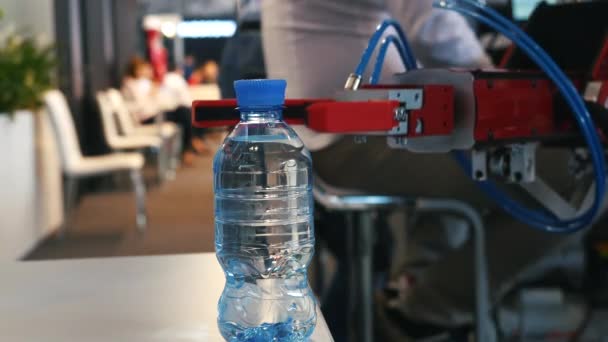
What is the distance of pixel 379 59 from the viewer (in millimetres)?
1047

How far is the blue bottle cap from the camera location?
0.68m

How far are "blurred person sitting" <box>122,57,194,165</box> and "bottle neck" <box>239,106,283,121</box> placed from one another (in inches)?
248

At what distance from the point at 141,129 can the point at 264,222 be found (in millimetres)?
6372

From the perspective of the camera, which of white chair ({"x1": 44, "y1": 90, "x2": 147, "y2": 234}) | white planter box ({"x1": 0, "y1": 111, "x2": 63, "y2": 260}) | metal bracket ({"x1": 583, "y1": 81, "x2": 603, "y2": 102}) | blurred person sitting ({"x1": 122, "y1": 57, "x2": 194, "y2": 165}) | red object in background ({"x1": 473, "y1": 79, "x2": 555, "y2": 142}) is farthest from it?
blurred person sitting ({"x1": 122, "y1": 57, "x2": 194, "y2": 165})

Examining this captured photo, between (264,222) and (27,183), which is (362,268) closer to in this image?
(264,222)

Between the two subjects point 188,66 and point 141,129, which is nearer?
point 141,129

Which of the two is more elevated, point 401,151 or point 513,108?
point 513,108

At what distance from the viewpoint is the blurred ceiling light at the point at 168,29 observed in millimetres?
11717

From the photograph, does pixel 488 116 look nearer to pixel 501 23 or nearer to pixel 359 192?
pixel 501 23

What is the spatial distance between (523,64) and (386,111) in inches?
21.2

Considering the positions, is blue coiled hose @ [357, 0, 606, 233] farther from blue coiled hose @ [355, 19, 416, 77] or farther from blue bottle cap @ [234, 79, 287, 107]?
blue bottle cap @ [234, 79, 287, 107]

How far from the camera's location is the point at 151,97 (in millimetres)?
7492

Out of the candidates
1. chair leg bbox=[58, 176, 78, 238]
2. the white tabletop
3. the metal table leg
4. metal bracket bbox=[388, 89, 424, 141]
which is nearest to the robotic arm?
metal bracket bbox=[388, 89, 424, 141]

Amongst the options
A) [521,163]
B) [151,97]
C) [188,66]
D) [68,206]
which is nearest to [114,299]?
[521,163]
